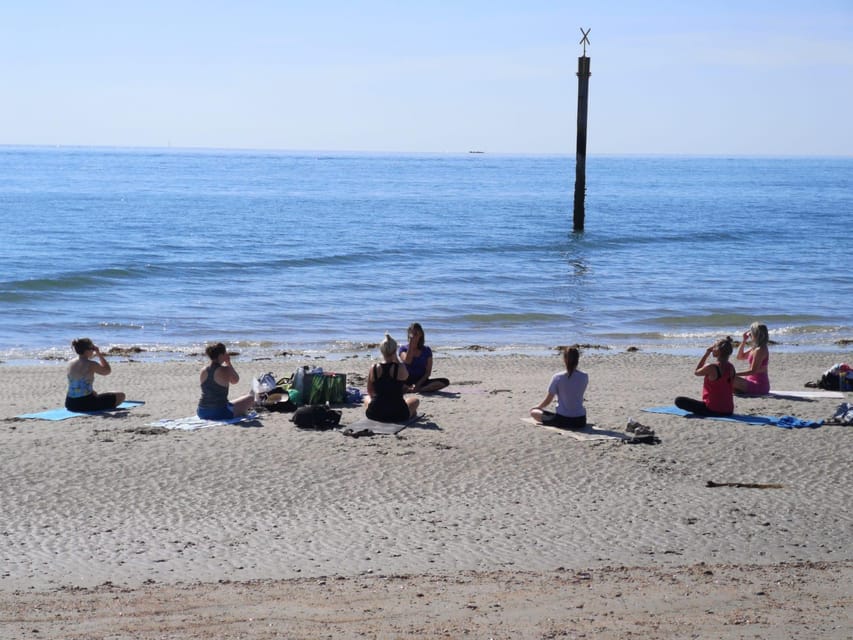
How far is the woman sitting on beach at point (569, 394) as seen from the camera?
1025 centimetres

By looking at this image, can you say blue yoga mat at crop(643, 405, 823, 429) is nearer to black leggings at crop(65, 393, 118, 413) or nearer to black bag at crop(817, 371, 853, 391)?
black bag at crop(817, 371, 853, 391)

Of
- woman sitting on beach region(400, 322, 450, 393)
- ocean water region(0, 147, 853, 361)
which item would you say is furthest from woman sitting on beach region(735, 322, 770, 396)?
ocean water region(0, 147, 853, 361)

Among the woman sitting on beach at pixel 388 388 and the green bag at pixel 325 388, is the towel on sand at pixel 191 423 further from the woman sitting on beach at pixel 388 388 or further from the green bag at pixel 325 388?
the woman sitting on beach at pixel 388 388

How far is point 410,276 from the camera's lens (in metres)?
27.9

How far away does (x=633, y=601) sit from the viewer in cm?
589

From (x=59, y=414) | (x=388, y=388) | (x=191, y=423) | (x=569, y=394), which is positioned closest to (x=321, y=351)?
(x=59, y=414)

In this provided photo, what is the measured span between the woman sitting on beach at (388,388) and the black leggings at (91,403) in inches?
123

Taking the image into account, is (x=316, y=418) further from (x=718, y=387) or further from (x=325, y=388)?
(x=718, y=387)

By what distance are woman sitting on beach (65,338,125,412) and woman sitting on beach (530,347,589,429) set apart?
5043mm

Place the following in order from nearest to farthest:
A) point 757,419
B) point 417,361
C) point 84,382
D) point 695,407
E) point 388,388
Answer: point 388,388
point 757,419
point 695,407
point 84,382
point 417,361

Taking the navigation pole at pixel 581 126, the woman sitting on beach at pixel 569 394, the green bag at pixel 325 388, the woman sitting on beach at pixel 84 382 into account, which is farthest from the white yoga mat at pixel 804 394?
the navigation pole at pixel 581 126

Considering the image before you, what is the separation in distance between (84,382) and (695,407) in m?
6.94

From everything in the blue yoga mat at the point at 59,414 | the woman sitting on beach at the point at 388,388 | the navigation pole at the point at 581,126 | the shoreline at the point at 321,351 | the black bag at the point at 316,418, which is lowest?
the shoreline at the point at 321,351

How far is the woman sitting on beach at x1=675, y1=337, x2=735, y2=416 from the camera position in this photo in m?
11.0
